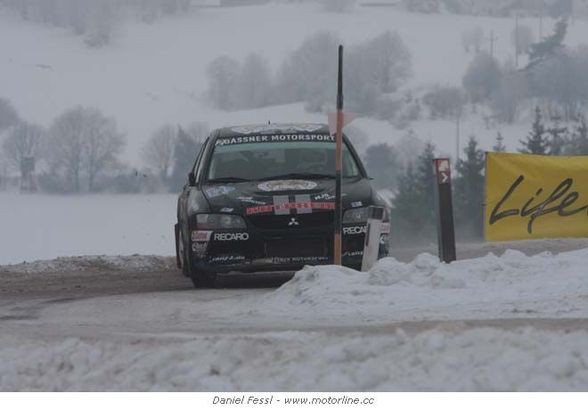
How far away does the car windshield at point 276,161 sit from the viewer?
511 inches

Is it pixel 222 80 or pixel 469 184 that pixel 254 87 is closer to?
pixel 222 80

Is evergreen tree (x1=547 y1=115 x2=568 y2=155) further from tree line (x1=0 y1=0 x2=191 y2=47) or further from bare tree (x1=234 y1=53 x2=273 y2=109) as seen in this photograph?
tree line (x1=0 y1=0 x2=191 y2=47)

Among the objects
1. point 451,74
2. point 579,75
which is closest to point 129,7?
point 451,74

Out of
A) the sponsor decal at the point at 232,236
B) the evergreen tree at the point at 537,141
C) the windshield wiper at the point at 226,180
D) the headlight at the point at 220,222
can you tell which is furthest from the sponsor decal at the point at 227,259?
the evergreen tree at the point at 537,141

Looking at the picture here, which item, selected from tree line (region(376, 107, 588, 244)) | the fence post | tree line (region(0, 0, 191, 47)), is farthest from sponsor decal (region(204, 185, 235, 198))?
tree line (region(0, 0, 191, 47))

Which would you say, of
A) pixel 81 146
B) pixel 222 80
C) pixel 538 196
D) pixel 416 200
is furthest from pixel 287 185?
pixel 222 80

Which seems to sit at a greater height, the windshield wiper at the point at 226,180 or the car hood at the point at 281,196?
the windshield wiper at the point at 226,180

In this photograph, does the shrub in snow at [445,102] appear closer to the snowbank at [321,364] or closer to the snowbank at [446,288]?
the snowbank at [446,288]

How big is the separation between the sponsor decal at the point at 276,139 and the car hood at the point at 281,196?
1240mm

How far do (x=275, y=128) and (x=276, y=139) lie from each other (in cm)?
33

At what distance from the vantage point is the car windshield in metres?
13.0

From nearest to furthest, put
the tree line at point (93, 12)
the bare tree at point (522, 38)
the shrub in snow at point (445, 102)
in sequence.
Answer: the shrub in snow at point (445, 102)
the tree line at point (93, 12)
the bare tree at point (522, 38)

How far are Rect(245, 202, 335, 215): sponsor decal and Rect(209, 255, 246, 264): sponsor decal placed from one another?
42 cm

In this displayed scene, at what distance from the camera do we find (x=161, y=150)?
3919cm
